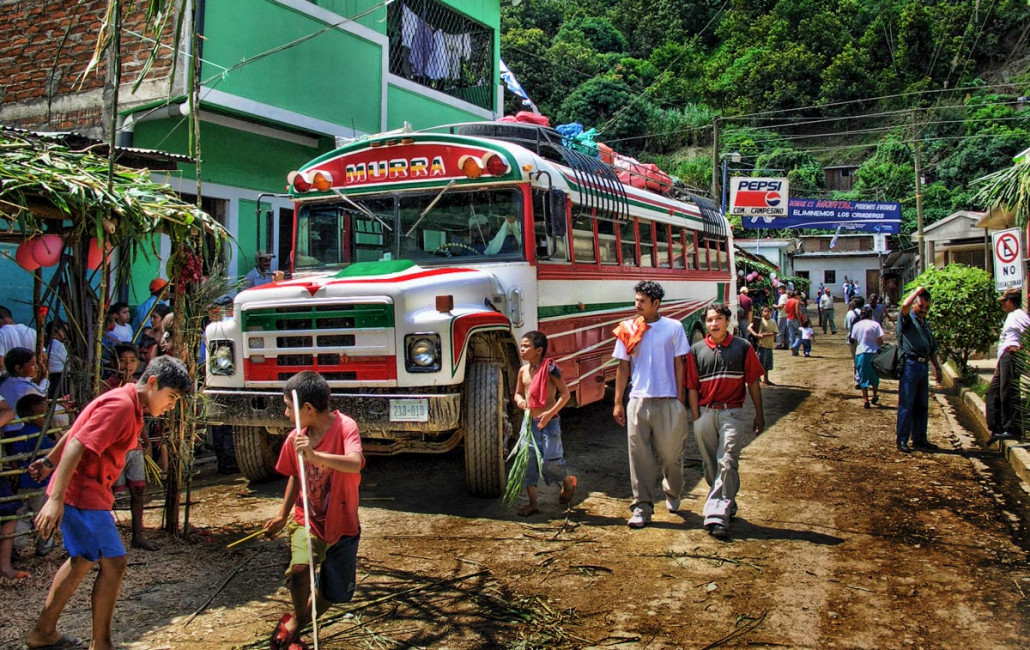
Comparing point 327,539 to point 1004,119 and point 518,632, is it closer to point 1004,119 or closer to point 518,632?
point 518,632

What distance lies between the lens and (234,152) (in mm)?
11711

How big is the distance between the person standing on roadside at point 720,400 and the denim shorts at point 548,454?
1080 mm

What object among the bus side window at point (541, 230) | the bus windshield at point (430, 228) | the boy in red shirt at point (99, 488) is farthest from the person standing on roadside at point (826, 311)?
the boy in red shirt at point (99, 488)

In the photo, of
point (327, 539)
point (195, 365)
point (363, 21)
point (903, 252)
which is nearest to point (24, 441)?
point (195, 365)

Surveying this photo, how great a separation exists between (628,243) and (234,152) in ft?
19.1

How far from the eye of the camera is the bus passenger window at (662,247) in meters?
10.9

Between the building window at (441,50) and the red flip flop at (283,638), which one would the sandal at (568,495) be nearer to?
the red flip flop at (283,638)

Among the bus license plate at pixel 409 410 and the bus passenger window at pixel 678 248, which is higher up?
the bus passenger window at pixel 678 248

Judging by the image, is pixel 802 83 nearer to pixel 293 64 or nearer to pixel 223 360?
pixel 293 64

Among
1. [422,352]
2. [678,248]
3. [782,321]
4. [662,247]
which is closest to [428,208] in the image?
[422,352]

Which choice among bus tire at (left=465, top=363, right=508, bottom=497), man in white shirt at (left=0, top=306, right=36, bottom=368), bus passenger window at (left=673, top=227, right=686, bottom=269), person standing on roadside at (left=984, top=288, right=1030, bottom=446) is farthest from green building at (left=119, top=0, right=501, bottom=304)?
person standing on roadside at (left=984, top=288, right=1030, bottom=446)

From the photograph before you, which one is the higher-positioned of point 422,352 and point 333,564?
point 422,352

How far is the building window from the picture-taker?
14867 millimetres

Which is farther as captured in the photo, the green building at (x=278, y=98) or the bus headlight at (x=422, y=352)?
the green building at (x=278, y=98)
